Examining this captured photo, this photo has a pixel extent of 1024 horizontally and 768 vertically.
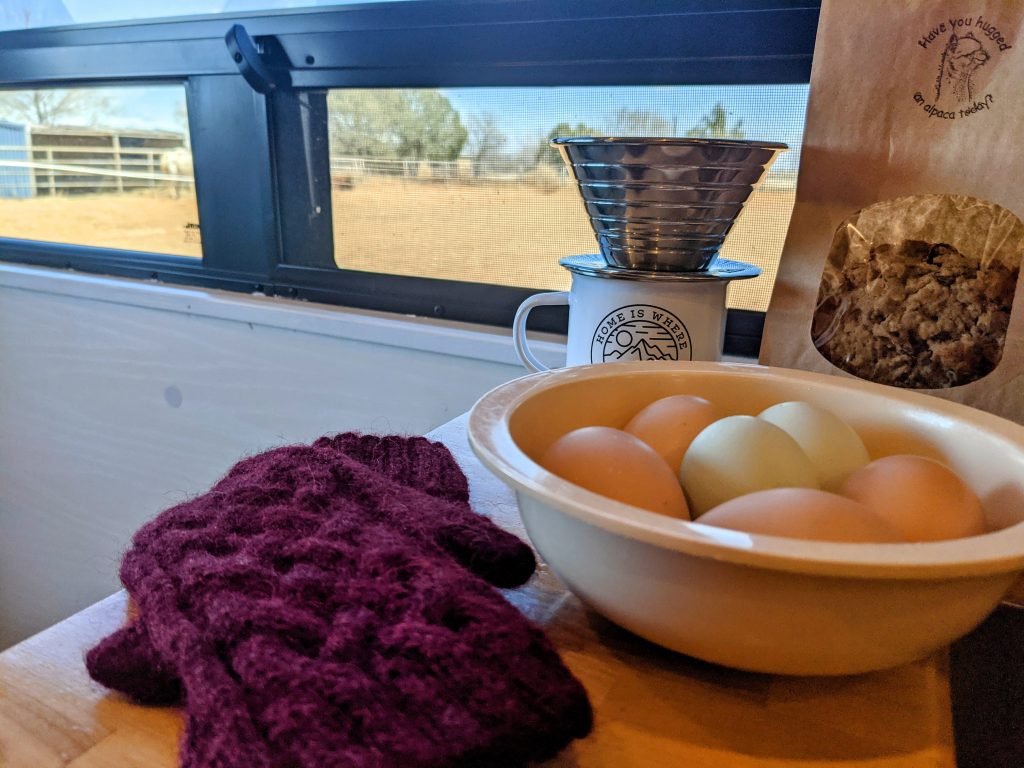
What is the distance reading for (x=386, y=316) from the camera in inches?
38.1

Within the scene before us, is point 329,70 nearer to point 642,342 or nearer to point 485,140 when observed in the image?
point 485,140

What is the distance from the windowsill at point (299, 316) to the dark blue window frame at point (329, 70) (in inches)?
0.9

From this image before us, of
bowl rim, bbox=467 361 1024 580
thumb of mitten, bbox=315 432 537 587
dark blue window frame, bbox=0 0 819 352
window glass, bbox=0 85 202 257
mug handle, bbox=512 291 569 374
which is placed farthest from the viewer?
window glass, bbox=0 85 202 257

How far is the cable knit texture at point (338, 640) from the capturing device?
0.26 metres

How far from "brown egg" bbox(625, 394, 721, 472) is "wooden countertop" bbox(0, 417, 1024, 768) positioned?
9 cm

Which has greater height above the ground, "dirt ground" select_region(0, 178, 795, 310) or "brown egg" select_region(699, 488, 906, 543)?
"dirt ground" select_region(0, 178, 795, 310)

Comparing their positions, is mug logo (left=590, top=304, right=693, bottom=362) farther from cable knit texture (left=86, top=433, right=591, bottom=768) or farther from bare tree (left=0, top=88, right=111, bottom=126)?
bare tree (left=0, top=88, right=111, bottom=126)

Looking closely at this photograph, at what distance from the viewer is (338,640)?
0.29 metres

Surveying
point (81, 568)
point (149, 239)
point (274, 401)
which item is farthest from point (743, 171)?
point (81, 568)

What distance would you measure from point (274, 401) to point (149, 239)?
0.38 m

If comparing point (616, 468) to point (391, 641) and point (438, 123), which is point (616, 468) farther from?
point (438, 123)

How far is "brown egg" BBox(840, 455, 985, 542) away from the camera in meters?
0.32

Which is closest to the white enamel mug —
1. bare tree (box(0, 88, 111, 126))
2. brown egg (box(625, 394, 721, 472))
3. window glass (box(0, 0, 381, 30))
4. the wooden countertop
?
brown egg (box(625, 394, 721, 472))

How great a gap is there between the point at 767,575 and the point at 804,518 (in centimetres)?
4
